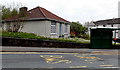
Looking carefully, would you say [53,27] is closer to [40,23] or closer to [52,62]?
[40,23]

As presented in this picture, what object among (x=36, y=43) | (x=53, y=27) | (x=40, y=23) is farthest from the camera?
(x=53, y=27)

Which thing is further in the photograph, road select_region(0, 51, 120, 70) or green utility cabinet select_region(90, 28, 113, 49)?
green utility cabinet select_region(90, 28, 113, 49)

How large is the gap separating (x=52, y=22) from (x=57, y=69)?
1552cm

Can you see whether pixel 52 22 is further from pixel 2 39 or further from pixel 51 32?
pixel 2 39

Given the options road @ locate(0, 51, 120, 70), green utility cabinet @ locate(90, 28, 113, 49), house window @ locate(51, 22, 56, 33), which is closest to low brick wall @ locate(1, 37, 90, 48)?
green utility cabinet @ locate(90, 28, 113, 49)

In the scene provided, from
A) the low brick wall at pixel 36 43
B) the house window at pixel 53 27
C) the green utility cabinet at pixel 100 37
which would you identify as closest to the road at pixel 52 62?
the low brick wall at pixel 36 43

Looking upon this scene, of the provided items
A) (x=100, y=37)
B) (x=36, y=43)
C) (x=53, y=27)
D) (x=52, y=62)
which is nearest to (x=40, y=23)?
(x=53, y=27)

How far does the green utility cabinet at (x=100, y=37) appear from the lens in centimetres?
1527

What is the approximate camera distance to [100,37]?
1538 centimetres

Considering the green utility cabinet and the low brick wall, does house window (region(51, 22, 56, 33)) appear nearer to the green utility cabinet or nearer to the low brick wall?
the low brick wall

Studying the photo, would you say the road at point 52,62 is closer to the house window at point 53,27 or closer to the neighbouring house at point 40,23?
the neighbouring house at point 40,23

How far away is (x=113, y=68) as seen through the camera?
7133mm

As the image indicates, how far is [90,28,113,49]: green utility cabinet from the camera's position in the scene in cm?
1527

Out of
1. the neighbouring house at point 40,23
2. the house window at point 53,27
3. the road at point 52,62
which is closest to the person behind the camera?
the road at point 52,62
